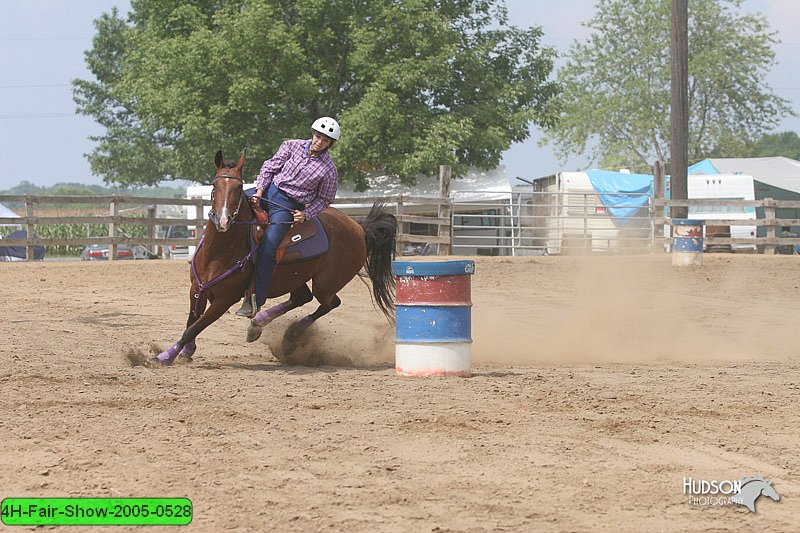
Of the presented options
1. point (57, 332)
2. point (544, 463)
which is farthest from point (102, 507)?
point (57, 332)

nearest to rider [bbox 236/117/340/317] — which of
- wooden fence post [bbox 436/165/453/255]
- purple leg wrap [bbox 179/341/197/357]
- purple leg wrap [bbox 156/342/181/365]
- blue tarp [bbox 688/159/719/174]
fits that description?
purple leg wrap [bbox 179/341/197/357]

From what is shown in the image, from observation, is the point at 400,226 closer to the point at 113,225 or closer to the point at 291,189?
the point at 113,225

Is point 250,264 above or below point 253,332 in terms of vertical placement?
above

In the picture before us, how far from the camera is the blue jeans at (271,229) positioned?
9.02m

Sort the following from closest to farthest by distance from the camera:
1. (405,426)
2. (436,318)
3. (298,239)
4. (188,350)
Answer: (405,426) < (436,318) < (188,350) < (298,239)

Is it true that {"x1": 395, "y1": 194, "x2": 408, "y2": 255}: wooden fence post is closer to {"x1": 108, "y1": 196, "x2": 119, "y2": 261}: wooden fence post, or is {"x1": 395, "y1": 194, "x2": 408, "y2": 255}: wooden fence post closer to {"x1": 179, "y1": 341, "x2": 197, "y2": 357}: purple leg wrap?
{"x1": 108, "y1": 196, "x2": 119, "y2": 261}: wooden fence post

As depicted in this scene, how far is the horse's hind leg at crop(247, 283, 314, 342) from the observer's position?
941 centimetres

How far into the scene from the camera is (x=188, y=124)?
1281 inches

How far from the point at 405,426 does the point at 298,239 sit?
3.69 meters

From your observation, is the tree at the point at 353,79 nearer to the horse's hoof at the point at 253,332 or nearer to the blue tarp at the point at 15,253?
the blue tarp at the point at 15,253

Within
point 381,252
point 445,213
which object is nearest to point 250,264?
point 381,252

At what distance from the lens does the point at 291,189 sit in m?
9.27

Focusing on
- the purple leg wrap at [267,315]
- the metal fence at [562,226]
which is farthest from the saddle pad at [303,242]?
the metal fence at [562,226]

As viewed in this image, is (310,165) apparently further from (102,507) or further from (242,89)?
(242,89)
